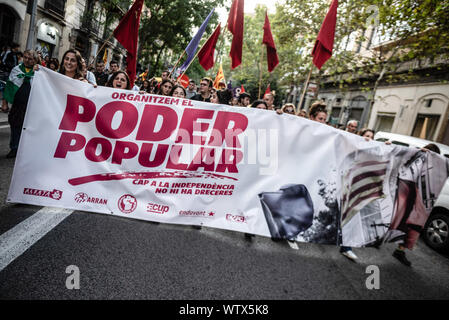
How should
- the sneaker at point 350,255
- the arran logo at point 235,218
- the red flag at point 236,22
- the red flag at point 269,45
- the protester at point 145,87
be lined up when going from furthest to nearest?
the protester at point 145,87, the red flag at point 269,45, the red flag at point 236,22, the sneaker at point 350,255, the arran logo at point 235,218

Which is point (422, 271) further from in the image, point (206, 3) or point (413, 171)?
point (206, 3)

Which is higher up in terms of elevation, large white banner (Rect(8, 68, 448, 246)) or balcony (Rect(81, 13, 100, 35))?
balcony (Rect(81, 13, 100, 35))

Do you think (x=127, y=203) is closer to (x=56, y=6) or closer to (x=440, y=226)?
(x=440, y=226)

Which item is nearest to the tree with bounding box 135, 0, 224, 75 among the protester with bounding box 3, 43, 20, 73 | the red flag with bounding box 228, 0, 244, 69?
the protester with bounding box 3, 43, 20, 73

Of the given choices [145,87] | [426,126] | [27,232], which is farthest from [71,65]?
[426,126]

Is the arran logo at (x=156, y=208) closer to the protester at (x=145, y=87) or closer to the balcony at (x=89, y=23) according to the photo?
the protester at (x=145, y=87)

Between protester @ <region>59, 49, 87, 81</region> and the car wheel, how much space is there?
640 cm

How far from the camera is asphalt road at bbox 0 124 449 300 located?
2.23 m

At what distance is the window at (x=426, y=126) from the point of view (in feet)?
48.1

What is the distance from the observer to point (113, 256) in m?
2.65

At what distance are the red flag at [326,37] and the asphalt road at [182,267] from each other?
124 inches

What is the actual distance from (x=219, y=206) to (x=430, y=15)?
11.7 metres

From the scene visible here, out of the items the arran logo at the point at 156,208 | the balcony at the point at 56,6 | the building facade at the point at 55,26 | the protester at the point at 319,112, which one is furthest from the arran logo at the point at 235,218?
the balcony at the point at 56,6

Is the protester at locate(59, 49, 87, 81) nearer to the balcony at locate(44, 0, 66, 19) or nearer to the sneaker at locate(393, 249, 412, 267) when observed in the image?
the sneaker at locate(393, 249, 412, 267)
